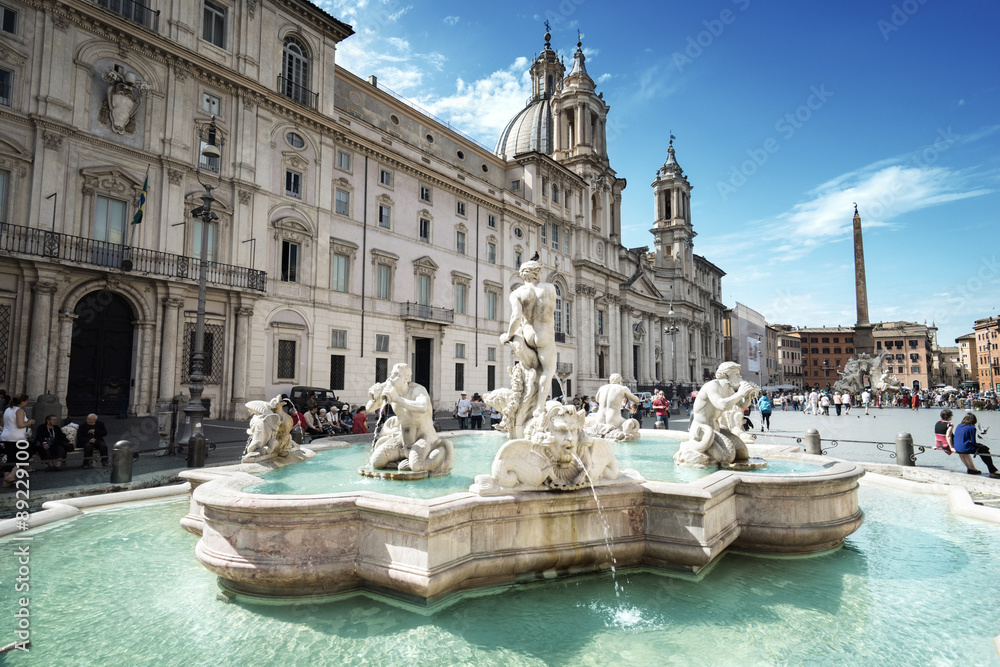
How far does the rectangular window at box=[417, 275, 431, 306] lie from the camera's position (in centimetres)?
2764

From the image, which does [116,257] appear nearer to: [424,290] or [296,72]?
[296,72]

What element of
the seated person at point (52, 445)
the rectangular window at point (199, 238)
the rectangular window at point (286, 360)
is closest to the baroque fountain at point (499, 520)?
the seated person at point (52, 445)

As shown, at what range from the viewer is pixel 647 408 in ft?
97.1

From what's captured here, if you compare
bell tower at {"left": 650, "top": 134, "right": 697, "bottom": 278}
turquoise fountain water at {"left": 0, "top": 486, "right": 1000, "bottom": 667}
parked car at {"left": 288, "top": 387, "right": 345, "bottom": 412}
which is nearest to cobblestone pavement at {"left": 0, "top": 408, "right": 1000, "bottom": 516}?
parked car at {"left": 288, "top": 387, "right": 345, "bottom": 412}

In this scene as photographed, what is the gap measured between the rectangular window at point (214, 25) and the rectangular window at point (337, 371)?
12.5m

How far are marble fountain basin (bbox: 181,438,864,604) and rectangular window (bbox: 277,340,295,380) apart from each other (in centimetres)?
1745

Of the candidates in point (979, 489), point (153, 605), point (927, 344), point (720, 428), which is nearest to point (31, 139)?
point (153, 605)

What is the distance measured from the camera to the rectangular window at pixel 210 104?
1919 cm

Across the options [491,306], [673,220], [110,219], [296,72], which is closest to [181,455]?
[110,219]

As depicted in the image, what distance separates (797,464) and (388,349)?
21.2 meters

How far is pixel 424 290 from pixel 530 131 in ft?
92.8

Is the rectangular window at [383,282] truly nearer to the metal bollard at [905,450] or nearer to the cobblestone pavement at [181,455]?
the cobblestone pavement at [181,455]

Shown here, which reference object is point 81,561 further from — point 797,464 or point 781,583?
point 797,464

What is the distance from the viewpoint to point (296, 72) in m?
23.0
